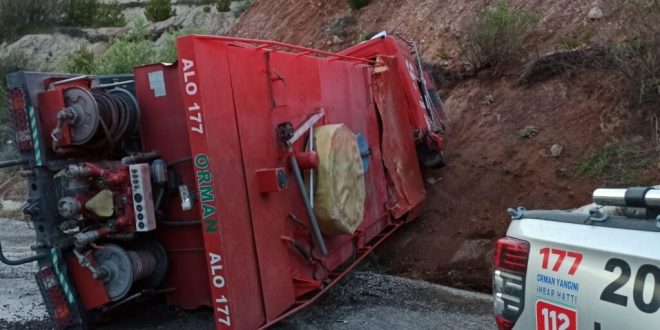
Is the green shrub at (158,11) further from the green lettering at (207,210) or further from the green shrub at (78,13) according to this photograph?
the green lettering at (207,210)

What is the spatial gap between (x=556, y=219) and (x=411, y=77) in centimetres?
565

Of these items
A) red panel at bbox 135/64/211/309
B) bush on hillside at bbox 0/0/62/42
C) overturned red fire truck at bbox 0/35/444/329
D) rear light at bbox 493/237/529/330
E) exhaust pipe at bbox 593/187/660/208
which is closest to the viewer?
exhaust pipe at bbox 593/187/660/208

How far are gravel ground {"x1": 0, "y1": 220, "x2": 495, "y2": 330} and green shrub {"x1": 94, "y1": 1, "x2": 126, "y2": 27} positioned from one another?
102 ft

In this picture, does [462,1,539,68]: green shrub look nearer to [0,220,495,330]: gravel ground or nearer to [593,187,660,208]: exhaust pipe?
[0,220,495,330]: gravel ground

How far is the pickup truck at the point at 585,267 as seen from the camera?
246 cm

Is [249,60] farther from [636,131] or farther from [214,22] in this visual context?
[214,22]

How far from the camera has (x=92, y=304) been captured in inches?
194

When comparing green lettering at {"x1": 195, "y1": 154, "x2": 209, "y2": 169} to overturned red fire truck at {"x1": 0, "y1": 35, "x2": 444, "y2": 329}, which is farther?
overturned red fire truck at {"x1": 0, "y1": 35, "x2": 444, "y2": 329}

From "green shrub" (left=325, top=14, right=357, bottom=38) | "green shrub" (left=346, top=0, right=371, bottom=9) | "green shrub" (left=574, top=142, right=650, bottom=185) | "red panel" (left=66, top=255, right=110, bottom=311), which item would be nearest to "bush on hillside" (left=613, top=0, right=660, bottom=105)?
"green shrub" (left=574, top=142, right=650, bottom=185)

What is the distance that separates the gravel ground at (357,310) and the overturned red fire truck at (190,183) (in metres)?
0.20

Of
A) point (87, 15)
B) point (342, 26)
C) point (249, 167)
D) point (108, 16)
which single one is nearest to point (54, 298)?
point (249, 167)

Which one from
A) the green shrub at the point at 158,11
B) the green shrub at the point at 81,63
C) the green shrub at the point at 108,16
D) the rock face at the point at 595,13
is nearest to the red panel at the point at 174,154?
the rock face at the point at 595,13

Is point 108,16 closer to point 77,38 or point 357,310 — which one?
point 77,38

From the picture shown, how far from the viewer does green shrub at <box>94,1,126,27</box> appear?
3653 centimetres
